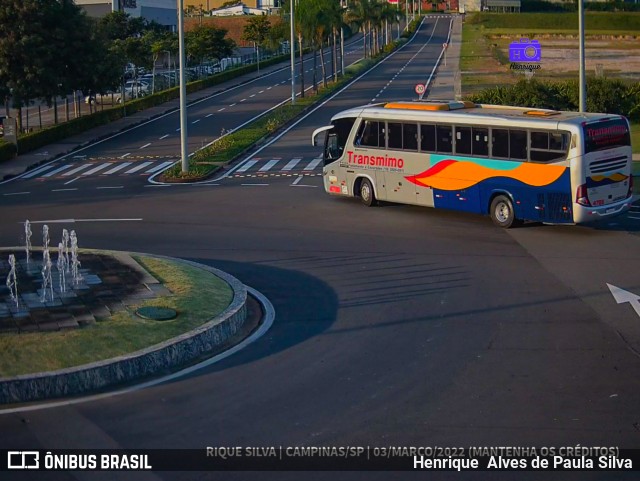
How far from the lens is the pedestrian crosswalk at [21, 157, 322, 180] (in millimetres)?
37156

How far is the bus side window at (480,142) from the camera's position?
2555cm

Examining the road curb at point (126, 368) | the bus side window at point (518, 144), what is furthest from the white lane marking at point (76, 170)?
the road curb at point (126, 368)

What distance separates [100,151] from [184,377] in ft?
110

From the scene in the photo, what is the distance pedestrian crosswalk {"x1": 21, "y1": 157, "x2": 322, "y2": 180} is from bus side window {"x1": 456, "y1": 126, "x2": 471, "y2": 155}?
1077cm

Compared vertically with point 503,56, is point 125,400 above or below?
below

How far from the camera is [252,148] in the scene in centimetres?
4403

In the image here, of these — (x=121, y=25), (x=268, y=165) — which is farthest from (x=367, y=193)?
(x=121, y=25)

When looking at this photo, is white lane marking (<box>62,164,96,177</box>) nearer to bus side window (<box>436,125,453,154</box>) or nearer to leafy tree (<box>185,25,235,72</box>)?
bus side window (<box>436,125,453,154</box>)

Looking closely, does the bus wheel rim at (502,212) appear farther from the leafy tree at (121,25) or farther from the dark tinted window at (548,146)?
the leafy tree at (121,25)

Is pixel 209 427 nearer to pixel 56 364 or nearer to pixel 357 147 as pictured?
pixel 56 364

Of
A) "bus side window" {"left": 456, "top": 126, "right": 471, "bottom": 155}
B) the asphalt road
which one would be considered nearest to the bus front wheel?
the asphalt road

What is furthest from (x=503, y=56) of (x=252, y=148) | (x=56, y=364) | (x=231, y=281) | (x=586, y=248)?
(x=56, y=364)

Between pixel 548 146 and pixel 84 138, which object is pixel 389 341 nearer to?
pixel 548 146

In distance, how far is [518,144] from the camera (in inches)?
975
